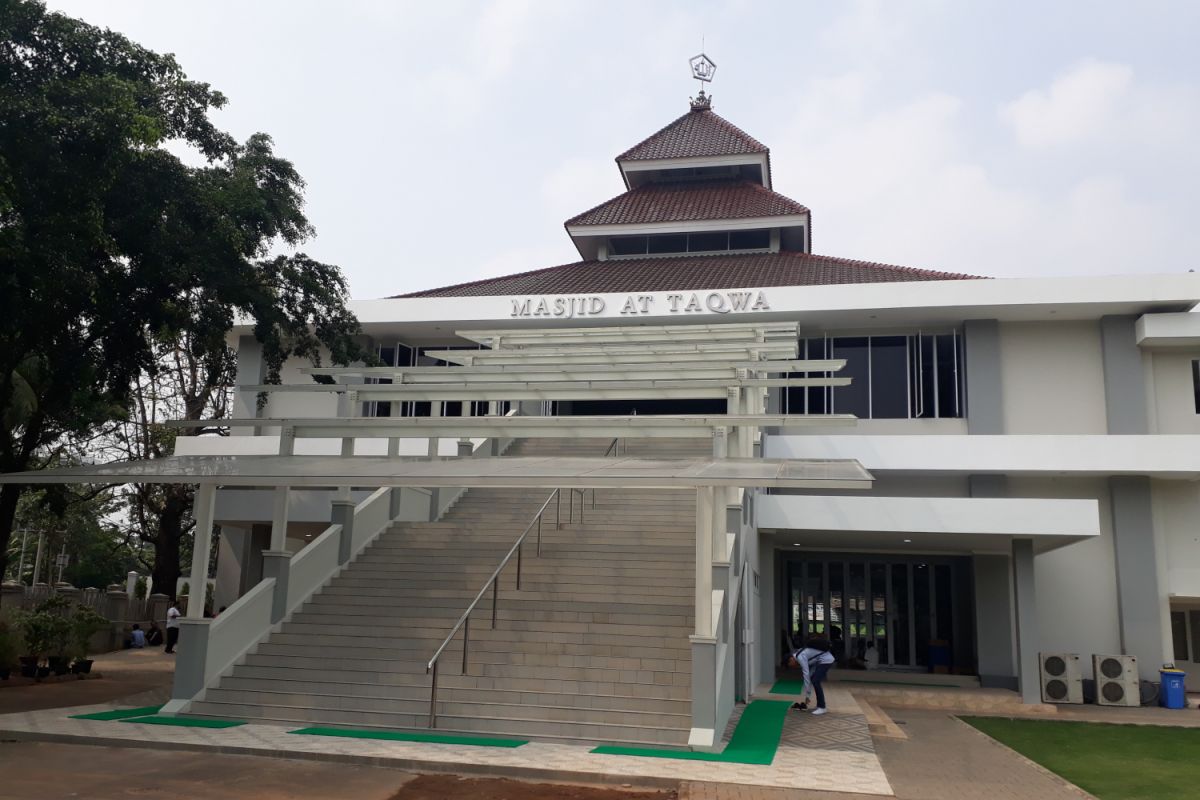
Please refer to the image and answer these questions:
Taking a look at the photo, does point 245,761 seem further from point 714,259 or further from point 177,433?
point 177,433

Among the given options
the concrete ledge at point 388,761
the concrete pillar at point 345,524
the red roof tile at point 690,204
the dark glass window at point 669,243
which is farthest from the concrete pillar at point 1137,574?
the concrete pillar at point 345,524

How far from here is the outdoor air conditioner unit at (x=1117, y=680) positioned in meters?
19.1

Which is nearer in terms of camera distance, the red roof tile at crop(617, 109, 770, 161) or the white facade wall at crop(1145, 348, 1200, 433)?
the white facade wall at crop(1145, 348, 1200, 433)

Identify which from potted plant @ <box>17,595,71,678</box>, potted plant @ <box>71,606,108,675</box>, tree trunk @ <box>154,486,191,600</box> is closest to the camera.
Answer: potted plant @ <box>17,595,71,678</box>

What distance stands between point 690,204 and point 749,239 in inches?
83.4

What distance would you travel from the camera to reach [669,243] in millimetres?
28828

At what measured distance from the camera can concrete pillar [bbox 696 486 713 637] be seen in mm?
11875

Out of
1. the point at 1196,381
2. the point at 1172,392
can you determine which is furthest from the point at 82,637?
the point at 1196,381

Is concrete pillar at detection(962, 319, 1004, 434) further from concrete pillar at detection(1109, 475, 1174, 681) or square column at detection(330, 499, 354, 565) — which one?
square column at detection(330, 499, 354, 565)

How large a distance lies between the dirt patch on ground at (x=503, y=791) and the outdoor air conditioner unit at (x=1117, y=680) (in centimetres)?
1352

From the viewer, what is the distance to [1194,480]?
70.2ft

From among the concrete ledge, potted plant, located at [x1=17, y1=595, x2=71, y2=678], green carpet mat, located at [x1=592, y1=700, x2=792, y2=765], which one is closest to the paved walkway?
the concrete ledge

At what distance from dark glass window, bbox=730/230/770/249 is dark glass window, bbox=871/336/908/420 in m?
5.76

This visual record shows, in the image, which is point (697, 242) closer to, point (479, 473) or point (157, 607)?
point (479, 473)
